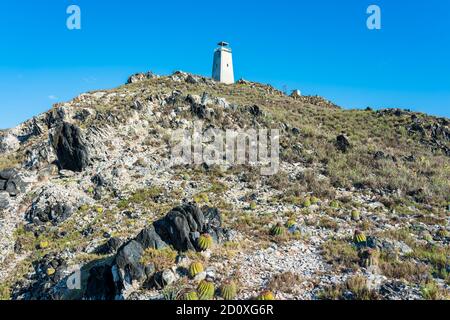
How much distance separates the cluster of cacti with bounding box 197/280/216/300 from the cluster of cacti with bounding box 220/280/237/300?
1.26 ft

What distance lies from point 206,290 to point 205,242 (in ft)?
11.2

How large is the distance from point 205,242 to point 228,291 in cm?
357

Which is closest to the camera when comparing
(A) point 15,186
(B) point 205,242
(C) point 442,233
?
(B) point 205,242

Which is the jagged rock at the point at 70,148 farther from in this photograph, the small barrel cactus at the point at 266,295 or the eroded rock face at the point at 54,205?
the small barrel cactus at the point at 266,295

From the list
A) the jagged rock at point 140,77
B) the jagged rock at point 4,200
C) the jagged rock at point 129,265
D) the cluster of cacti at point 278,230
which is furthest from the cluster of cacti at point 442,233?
the jagged rock at point 140,77

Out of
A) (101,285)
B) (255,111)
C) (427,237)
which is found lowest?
(101,285)

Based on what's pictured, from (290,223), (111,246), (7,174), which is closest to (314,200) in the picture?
(290,223)

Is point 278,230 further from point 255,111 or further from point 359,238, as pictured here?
point 255,111

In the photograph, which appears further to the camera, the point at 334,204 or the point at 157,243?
the point at 334,204

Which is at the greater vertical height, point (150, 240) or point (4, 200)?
point (4, 200)

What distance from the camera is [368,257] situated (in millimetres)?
14156

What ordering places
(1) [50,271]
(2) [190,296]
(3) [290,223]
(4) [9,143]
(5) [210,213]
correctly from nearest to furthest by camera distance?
(2) [190,296] → (1) [50,271] → (3) [290,223] → (5) [210,213] → (4) [9,143]

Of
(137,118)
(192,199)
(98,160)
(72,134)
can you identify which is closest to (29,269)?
(192,199)

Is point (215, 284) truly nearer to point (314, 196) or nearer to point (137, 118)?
point (314, 196)
